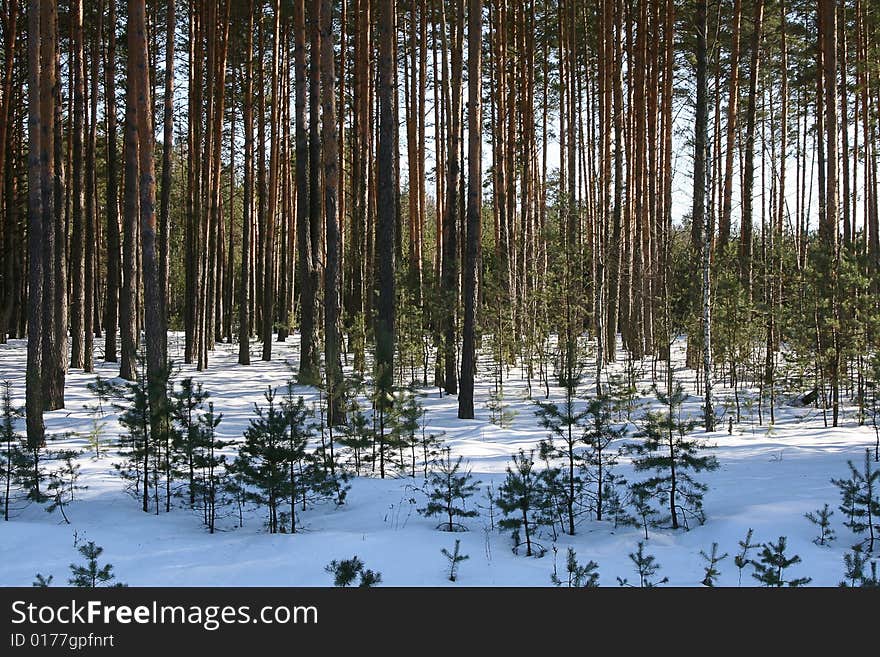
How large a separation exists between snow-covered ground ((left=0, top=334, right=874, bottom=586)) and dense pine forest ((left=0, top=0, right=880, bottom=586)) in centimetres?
23

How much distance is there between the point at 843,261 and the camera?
1004 cm

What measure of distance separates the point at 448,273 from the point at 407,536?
877cm

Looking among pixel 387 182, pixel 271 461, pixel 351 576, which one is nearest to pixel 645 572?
pixel 351 576

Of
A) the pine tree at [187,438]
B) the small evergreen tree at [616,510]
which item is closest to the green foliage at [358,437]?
the pine tree at [187,438]

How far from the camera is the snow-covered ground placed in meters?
5.16

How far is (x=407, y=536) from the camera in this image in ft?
19.7

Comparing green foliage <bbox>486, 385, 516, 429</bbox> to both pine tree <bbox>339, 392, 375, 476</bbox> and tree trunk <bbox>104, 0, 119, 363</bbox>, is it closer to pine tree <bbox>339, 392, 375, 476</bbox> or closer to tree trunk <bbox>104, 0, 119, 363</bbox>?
pine tree <bbox>339, 392, 375, 476</bbox>

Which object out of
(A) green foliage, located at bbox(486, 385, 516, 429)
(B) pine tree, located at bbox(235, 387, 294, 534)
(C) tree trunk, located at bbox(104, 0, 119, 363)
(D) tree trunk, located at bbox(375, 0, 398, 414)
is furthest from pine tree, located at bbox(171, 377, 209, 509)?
(C) tree trunk, located at bbox(104, 0, 119, 363)

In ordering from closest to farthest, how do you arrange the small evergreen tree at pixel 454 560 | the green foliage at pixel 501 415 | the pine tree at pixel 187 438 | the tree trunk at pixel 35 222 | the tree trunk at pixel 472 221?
1. the small evergreen tree at pixel 454 560
2. the pine tree at pixel 187 438
3. the tree trunk at pixel 35 222
4. the green foliage at pixel 501 415
5. the tree trunk at pixel 472 221

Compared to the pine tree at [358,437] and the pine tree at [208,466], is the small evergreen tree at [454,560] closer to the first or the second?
the pine tree at [358,437]

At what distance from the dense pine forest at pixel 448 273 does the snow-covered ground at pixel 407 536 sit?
0.23 m

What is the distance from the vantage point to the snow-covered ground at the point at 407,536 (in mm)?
5164

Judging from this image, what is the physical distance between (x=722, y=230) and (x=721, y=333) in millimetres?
5379
